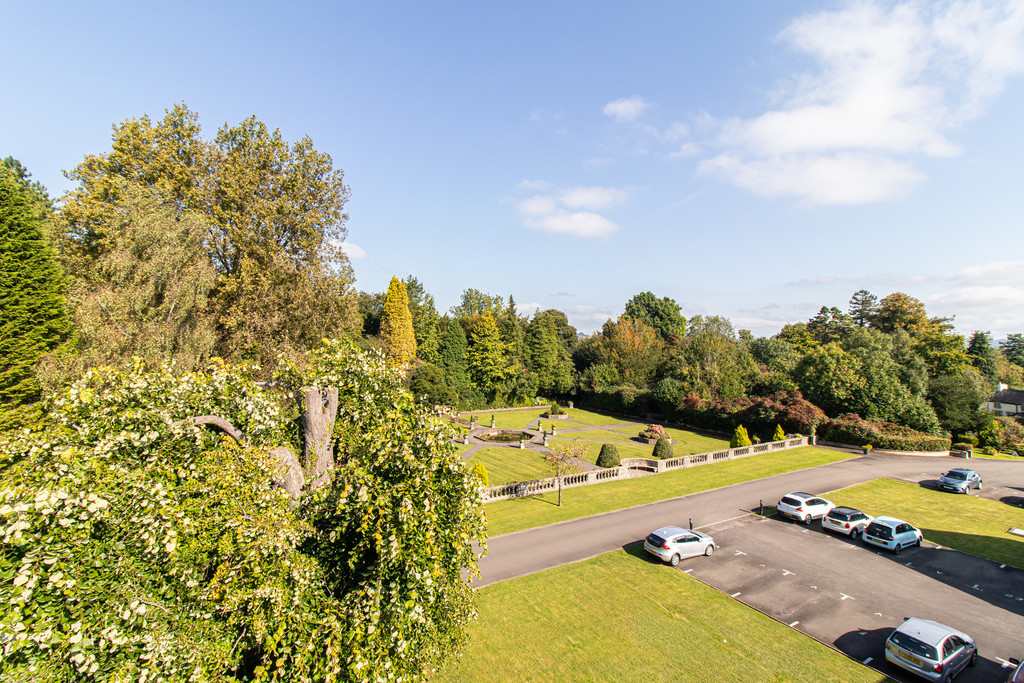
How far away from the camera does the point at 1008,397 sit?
65.4 meters

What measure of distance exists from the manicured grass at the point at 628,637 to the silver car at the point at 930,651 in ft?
3.14

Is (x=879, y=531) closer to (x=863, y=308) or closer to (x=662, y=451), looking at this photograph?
(x=662, y=451)

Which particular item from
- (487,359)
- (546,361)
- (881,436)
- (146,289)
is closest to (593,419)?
(546,361)

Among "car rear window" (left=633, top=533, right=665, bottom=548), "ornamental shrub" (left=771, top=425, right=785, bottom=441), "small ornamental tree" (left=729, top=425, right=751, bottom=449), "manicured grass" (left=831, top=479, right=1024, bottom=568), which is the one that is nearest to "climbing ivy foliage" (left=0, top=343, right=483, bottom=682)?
"car rear window" (left=633, top=533, right=665, bottom=548)

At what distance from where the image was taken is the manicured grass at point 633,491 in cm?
2327

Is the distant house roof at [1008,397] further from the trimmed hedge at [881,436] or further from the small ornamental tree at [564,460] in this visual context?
the small ornamental tree at [564,460]

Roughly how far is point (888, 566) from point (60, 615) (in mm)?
25969

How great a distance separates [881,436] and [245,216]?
54247 mm

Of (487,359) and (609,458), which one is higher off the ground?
(487,359)

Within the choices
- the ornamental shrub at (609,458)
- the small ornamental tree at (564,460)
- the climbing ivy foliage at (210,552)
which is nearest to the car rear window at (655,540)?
the small ornamental tree at (564,460)

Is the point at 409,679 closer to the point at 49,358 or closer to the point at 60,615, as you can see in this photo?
the point at 60,615

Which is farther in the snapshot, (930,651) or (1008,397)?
(1008,397)

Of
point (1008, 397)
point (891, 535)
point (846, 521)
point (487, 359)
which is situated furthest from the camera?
point (487, 359)

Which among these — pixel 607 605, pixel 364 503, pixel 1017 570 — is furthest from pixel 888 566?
pixel 364 503
